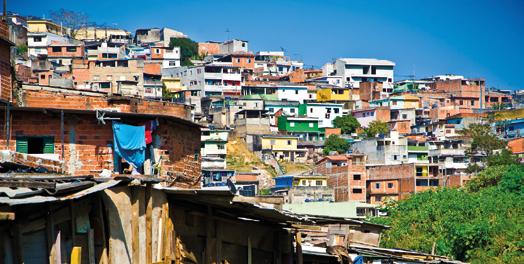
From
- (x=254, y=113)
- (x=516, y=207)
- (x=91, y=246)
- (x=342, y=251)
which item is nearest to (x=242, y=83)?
(x=254, y=113)

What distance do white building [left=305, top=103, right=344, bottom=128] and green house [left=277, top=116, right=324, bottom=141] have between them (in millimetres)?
3346

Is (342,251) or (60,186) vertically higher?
(60,186)

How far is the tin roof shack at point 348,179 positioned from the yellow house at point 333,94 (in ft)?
86.6

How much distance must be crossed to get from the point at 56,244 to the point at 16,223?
66cm

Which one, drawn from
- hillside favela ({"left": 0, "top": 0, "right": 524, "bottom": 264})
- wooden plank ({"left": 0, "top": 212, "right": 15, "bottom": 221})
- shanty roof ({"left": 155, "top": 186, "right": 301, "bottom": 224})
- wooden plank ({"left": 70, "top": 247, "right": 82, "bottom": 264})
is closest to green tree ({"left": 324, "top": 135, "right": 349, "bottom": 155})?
hillside favela ({"left": 0, "top": 0, "right": 524, "bottom": 264})

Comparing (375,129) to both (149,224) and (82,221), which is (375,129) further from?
(82,221)

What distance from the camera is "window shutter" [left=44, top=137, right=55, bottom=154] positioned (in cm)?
2570

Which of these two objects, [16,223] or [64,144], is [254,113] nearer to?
[64,144]

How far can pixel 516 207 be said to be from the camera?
52.6 m

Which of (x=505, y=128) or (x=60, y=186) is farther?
(x=505, y=128)

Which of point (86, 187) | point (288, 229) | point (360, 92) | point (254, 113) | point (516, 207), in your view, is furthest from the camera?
point (360, 92)

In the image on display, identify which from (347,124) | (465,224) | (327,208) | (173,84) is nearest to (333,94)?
(347,124)

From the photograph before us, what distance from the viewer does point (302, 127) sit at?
93.7 metres

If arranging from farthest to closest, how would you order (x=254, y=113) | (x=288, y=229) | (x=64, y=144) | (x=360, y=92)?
(x=360, y=92)
(x=254, y=113)
(x=64, y=144)
(x=288, y=229)
